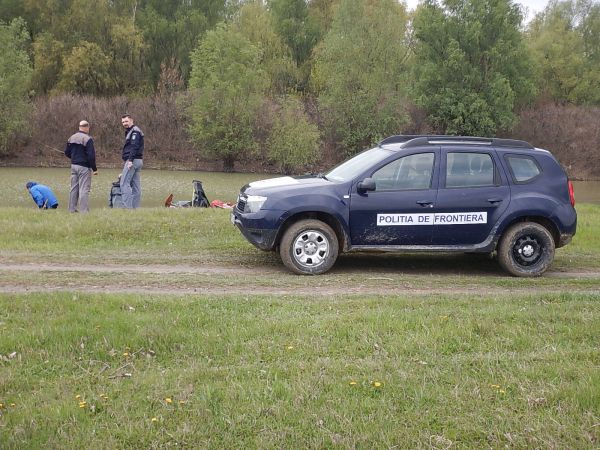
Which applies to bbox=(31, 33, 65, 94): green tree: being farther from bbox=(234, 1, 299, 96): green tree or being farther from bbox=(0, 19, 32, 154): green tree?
bbox=(234, 1, 299, 96): green tree

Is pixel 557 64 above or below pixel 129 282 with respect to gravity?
above

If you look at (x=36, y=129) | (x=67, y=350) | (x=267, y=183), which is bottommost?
(x=67, y=350)

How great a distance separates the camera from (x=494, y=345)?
6035mm

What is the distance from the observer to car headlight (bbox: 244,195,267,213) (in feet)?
32.3

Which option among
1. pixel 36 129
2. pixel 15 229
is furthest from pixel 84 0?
pixel 15 229

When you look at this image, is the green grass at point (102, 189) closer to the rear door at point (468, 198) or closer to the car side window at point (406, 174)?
the car side window at point (406, 174)

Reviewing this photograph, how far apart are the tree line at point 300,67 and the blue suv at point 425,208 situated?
38.2 meters

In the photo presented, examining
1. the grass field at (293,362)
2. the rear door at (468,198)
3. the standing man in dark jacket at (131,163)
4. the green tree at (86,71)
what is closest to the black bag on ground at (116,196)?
the standing man in dark jacket at (131,163)

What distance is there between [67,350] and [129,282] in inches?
119

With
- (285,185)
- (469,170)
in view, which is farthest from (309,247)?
(469,170)

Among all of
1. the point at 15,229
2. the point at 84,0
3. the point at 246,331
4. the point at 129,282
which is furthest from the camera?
the point at 84,0

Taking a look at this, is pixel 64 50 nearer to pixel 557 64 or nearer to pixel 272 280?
pixel 557 64

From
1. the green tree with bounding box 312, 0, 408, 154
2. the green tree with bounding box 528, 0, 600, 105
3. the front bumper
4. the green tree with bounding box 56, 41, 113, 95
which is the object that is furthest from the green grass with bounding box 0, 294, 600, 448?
the green tree with bounding box 528, 0, 600, 105

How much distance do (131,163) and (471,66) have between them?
45.7 m
